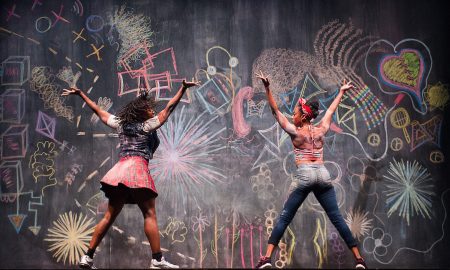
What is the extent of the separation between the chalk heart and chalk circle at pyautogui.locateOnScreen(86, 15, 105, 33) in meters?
4.25

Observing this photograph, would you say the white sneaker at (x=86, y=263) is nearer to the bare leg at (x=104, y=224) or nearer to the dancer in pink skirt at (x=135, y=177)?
the dancer in pink skirt at (x=135, y=177)

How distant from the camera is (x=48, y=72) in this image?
27.9ft

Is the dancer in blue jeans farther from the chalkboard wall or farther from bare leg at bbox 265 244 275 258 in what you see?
the chalkboard wall

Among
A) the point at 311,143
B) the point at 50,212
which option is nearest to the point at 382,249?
the point at 311,143

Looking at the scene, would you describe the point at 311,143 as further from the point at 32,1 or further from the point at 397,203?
the point at 32,1

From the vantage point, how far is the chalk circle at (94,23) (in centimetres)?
845

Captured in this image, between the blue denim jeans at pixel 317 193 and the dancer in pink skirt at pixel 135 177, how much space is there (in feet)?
4.71

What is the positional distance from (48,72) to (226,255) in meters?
3.84

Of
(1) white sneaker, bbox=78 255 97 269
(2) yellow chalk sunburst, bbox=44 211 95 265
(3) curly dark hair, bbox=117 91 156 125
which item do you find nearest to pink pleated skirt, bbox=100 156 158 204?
(3) curly dark hair, bbox=117 91 156 125

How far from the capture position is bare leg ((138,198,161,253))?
6.39 meters

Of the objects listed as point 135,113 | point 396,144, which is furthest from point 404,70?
point 135,113

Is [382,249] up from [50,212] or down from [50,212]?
down

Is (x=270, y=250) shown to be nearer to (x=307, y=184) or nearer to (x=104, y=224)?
(x=307, y=184)

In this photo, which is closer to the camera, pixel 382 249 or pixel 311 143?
pixel 311 143
